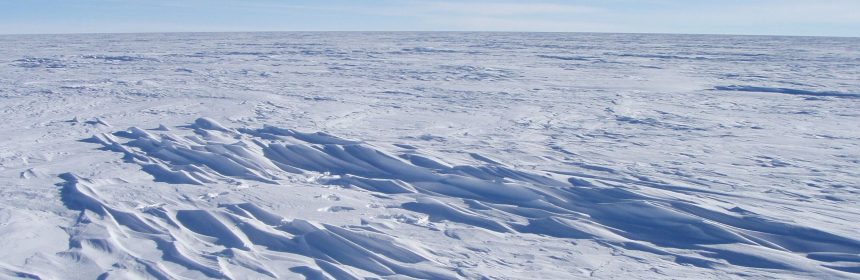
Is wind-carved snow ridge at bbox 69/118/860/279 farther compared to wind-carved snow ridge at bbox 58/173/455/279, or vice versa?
wind-carved snow ridge at bbox 69/118/860/279

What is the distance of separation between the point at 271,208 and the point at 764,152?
3.73 metres

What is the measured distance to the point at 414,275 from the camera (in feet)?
9.57

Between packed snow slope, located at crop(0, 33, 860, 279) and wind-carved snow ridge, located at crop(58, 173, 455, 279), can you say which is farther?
packed snow slope, located at crop(0, 33, 860, 279)

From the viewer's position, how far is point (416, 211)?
3.85 meters

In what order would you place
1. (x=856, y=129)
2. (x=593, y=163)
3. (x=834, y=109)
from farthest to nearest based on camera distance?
(x=834, y=109) < (x=856, y=129) < (x=593, y=163)

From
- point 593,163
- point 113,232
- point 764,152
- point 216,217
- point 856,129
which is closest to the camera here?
point 113,232

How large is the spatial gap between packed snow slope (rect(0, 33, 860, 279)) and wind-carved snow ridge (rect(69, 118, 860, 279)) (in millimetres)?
14

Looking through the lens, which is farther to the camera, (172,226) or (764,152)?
(764,152)

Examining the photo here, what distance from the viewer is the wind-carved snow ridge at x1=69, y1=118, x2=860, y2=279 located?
309 centimetres

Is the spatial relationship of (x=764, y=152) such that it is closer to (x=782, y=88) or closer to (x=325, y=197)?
(x=325, y=197)

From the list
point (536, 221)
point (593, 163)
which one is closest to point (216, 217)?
point (536, 221)

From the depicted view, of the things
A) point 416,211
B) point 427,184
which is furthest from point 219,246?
point 427,184

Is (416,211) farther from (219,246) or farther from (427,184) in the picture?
(219,246)

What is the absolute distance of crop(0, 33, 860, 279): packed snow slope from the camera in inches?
122
